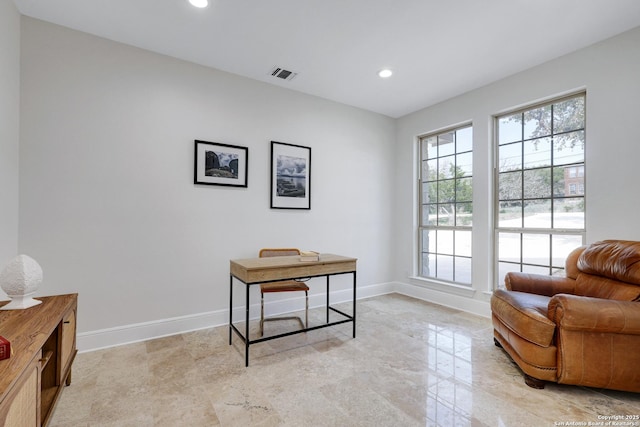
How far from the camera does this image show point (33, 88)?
8.06 feet

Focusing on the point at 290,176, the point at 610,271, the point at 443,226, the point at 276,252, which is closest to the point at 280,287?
the point at 276,252

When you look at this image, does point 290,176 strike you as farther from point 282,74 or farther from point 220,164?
point 282,74

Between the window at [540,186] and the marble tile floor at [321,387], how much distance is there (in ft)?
3.88

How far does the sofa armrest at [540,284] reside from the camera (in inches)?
104

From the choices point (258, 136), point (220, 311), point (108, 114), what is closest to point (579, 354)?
point (220, 311)

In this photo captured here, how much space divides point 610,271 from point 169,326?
3.86 meters

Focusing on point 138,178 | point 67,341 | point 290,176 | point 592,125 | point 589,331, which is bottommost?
point 67,341

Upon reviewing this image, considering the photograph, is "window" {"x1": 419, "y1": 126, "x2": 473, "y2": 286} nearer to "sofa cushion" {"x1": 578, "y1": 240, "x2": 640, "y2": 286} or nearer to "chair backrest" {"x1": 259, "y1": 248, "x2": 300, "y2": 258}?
"sofa cushion" {"x1": 578, "y1": 240, "x2": 640, "y2": 286}

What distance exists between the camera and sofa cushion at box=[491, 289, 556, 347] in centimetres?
203

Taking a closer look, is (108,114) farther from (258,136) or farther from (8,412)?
(8,412)

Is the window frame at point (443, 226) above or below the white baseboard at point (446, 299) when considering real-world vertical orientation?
above

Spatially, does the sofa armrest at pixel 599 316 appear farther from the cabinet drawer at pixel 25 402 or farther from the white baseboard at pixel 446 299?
the cabinet drawer at pixel 25 402

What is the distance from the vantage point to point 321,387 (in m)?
2.11

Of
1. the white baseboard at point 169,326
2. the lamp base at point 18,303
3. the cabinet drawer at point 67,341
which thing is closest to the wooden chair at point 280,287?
the white baseboard at point 169,326
